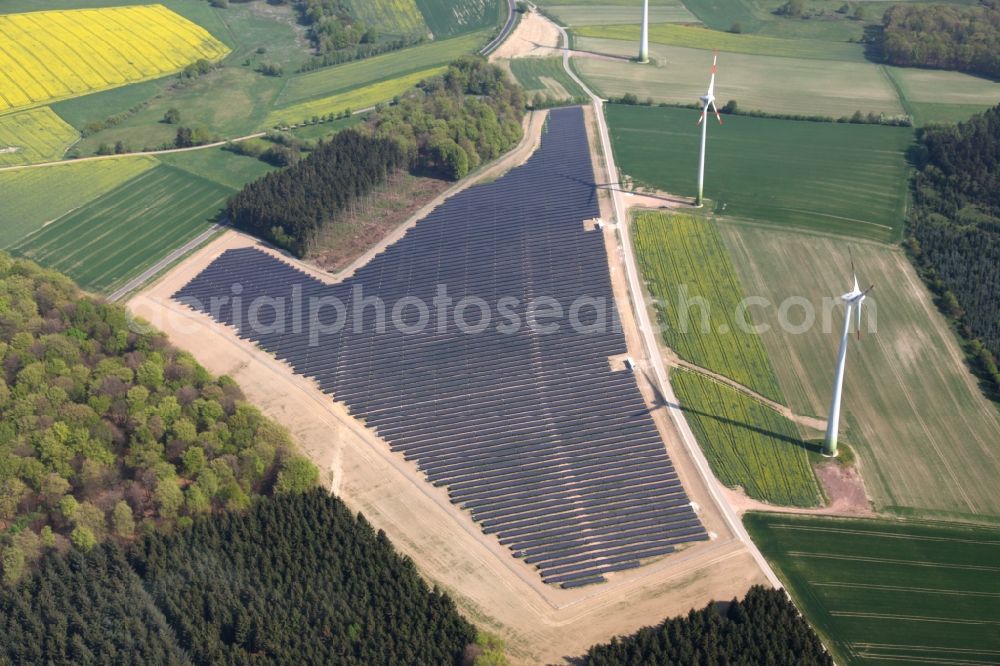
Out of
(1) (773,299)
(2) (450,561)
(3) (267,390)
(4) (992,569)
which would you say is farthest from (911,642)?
(3) (267,390)

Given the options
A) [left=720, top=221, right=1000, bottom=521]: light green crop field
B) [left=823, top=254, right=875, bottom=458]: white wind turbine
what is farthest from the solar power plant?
[left=720, top=221, right=1000, bottom=521]: light green crop field

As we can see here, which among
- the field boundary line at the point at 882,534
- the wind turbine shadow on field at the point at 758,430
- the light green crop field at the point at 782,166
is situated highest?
the light green crop field at the point at 782,166

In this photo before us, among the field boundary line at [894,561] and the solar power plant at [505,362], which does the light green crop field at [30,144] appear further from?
the field boundary line at [894,561]

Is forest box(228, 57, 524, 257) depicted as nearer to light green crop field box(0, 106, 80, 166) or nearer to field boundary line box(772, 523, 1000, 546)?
light green crop field box(0, 106, 80, 166)

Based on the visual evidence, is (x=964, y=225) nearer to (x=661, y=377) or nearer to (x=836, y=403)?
(x=836, y=403)

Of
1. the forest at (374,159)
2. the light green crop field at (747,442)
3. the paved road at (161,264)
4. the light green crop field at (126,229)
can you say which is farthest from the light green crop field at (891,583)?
the light green crop field at (126,229)

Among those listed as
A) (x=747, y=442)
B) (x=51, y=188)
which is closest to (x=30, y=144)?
(x=51, y=188)

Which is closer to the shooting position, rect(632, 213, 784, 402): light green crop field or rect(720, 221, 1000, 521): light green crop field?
rect(720, 221, 1000, 521): light green crop field
